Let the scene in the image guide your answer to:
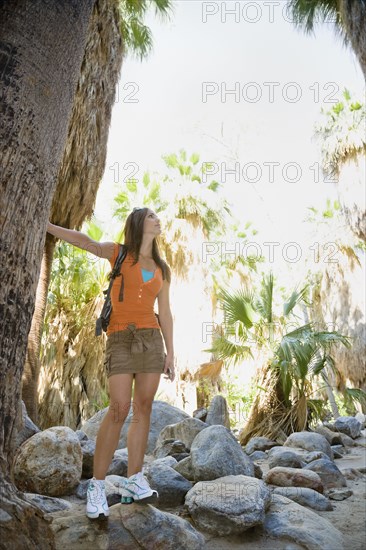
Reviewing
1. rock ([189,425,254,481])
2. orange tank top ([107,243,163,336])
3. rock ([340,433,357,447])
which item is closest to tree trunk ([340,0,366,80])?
orange tank top ([107,243,163,336])

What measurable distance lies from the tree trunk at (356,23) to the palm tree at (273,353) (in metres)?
5.60

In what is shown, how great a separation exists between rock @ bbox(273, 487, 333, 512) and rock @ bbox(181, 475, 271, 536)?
0.71m

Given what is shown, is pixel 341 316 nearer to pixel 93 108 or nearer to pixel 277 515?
pixel 93 108

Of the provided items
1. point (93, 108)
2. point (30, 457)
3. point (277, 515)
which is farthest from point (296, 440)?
→ point (93, 108)

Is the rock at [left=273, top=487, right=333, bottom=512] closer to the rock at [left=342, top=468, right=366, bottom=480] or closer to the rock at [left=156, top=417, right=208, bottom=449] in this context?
the rock at [left=342, top=468, right=366, bottom=480]

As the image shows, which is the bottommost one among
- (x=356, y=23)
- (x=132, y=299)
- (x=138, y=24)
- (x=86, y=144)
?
(x=132, y=299)

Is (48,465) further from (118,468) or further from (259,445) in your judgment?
(259,445)

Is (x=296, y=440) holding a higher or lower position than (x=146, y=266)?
lower

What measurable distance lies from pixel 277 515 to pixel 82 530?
1.47 meters

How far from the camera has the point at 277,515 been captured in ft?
10.7

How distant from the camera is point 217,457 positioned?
4.02 meters

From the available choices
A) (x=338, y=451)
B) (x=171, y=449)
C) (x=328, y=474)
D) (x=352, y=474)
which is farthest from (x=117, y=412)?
(x=338, y=451)

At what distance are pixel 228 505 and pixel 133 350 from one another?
126cm

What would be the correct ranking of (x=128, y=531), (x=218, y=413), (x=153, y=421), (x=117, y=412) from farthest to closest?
1. (x=218, y=413)
2. (x=153, y=421)
3. (x=117, y=412)
4. (x=128, y=531)
